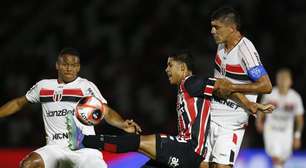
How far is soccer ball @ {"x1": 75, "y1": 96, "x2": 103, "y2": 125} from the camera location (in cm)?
763

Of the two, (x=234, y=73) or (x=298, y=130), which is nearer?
(x=234, y=73)

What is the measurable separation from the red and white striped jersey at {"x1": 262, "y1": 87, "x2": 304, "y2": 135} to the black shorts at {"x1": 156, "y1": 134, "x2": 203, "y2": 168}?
5.50 m

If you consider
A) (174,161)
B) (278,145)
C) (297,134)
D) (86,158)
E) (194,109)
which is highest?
(194,109)

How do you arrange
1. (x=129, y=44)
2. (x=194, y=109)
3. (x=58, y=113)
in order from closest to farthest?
(x=194, y=109), (x=58, y=113), (x=129, y=44)

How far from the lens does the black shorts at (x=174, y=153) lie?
7.38 metres

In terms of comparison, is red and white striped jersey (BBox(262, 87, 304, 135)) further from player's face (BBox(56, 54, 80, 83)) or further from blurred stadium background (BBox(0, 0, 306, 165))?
player's face (BBox(56, 54, 80, 83))

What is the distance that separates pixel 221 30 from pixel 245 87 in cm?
64

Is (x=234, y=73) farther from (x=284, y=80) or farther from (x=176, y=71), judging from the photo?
(x=284, y=80)

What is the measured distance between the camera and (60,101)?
8172 mm

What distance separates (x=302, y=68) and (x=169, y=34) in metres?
2.80

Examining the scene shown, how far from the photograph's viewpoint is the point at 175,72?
7.64 meters

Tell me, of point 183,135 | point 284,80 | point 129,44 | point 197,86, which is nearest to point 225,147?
point 183,135

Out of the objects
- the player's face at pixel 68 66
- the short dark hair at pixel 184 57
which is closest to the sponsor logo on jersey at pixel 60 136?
the player's face at pixel 68 66

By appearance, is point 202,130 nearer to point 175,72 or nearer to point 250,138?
point 175,72
